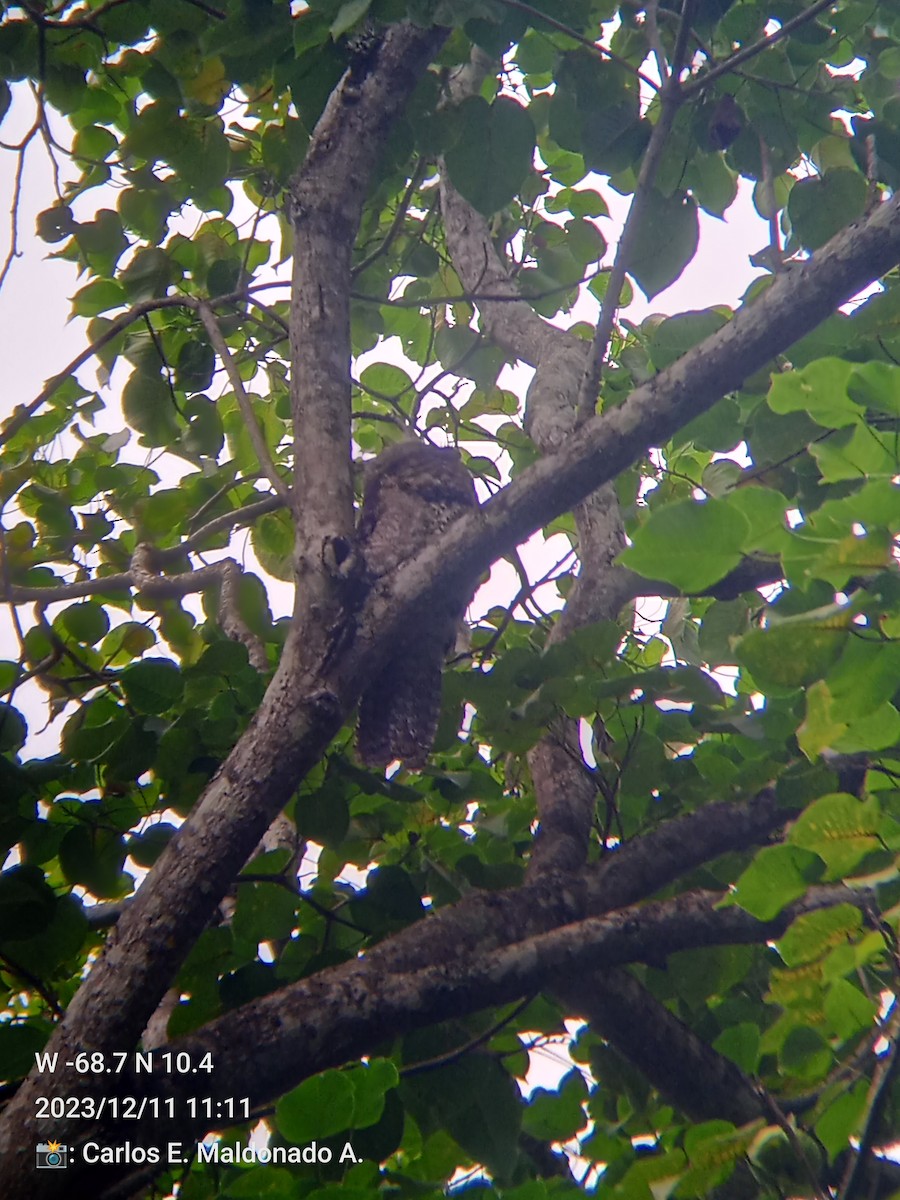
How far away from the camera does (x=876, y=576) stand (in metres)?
0.91

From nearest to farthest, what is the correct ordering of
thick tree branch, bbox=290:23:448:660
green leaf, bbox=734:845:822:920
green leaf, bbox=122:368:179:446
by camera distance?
green leaf, bbox=734:845:822:920
thick tree branch, bbox=290:23:448:660
green leaf, bbox=122:368:179:446

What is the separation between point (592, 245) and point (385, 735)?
1593 mm

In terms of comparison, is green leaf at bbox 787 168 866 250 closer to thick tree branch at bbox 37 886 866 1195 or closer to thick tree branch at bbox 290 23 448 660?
thick tree branch at bbox 290 23 448 660

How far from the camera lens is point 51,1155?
121cm

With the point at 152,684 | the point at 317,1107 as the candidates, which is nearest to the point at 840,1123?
the point at 317,1107

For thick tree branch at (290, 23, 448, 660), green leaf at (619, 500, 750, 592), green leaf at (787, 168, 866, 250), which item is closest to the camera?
green leaf at (619, 500, 750, 592)

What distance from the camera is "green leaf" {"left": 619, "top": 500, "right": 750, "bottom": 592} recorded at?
0.85m

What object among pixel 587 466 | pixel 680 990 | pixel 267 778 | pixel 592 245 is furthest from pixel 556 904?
pixel 592 245

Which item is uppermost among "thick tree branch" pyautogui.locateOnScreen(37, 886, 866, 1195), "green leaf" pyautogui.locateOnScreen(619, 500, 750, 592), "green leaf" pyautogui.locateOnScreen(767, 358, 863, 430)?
"green leaf" pyautogui.locateOnScreen(767, 358, 863, 430)

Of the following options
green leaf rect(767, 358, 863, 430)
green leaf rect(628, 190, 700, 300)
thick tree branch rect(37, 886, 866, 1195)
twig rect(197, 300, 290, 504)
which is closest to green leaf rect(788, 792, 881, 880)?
green leaf rect(767, 358, 863, 430)

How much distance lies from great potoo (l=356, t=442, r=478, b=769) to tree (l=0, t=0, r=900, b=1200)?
60mm

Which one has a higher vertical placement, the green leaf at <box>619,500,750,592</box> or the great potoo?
the great potoo

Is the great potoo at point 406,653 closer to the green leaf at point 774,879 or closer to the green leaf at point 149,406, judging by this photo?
the green leaf at point 149,406

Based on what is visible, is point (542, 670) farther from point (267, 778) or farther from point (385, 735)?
point (267, 778)
